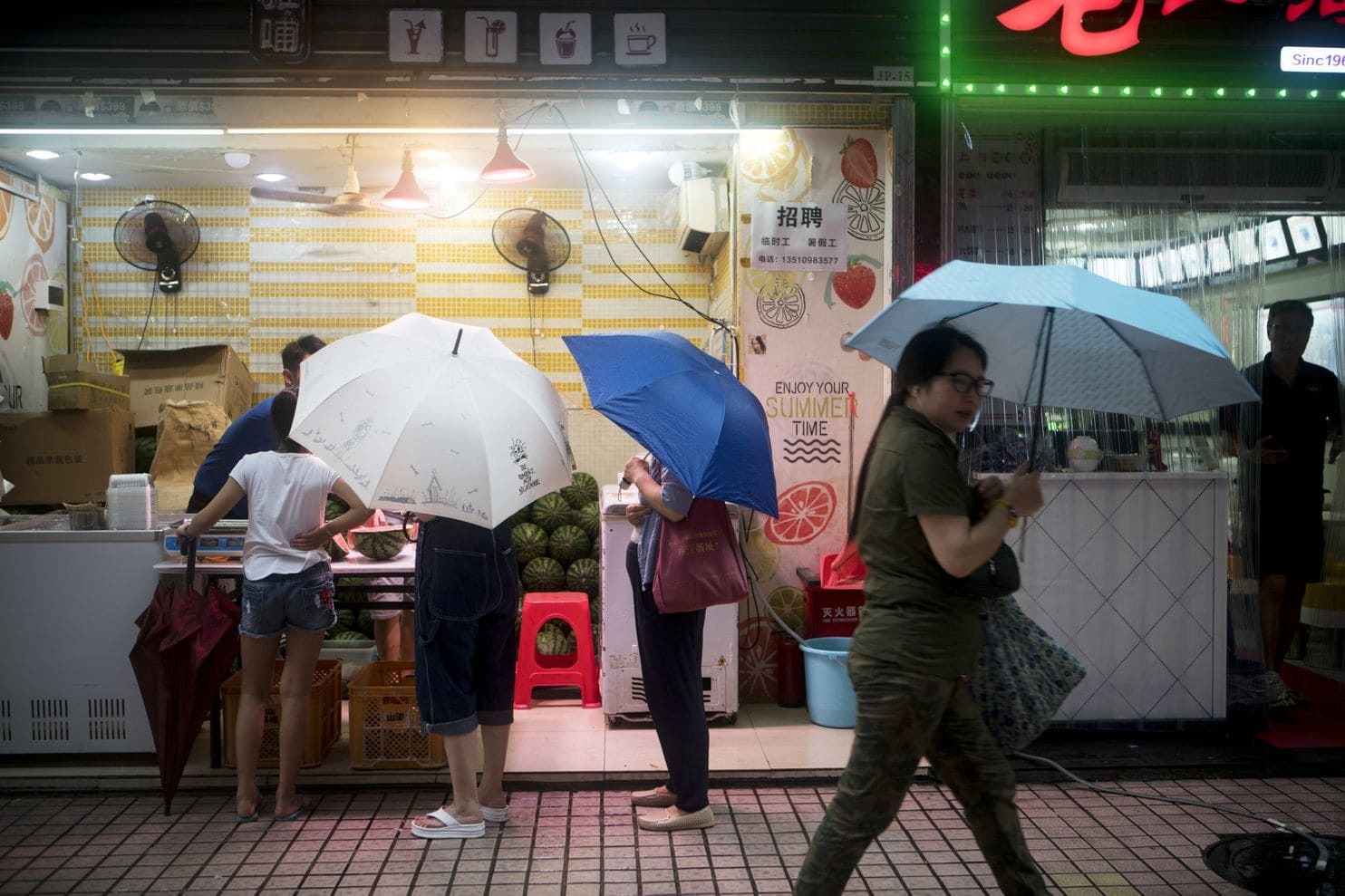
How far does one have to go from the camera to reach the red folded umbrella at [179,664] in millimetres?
4992

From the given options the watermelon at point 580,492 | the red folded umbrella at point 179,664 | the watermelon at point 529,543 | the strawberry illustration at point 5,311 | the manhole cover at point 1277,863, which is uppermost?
the strawberry illustration at point 5,311

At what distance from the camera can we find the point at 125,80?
578 centimetres

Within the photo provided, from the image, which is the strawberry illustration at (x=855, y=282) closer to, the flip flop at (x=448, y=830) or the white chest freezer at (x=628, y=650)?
the white chest freezer at (x=628, y=650)

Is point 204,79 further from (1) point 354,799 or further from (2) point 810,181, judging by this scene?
(1) point 354,799

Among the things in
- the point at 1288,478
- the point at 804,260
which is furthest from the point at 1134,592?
the point at 804,260

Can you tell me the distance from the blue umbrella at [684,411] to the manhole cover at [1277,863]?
7.61 ft

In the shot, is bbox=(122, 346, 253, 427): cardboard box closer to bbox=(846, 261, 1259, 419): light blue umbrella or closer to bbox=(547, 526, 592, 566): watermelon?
bbox=(547, 526, 592, 566): watermelon

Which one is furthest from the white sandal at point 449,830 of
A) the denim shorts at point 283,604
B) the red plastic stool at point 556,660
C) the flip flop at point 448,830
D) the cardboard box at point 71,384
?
the cardboard box at point 71,384

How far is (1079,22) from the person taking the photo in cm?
596

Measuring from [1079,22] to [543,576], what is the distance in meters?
4.77

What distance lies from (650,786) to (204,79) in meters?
4.32

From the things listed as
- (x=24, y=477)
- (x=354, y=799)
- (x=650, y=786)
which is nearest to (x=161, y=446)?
(x=24, y=477)

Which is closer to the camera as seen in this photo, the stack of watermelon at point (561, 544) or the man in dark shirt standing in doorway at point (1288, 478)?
the man in dark shirt standing in doorway at point (1288, 478)

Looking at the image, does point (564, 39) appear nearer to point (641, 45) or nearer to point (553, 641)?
point (641, 45)
